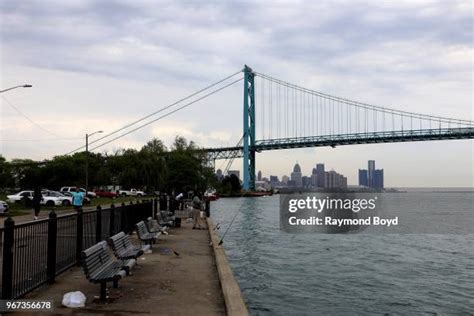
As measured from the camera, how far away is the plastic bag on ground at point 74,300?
8.26m

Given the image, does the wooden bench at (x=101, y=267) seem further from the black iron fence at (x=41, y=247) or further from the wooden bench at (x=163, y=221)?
the wooden bench at (x=163, y=221)

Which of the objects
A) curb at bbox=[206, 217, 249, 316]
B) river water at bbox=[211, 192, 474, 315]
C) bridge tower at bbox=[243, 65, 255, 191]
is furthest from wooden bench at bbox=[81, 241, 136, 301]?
bridge tower at bbox=[243, 65, 255, 191]

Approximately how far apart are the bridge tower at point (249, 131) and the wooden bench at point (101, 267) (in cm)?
10224

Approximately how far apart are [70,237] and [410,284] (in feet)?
Answer: 34.9

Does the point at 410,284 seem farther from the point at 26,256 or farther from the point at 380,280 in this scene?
the point at 26,256

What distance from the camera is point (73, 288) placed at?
9.54m

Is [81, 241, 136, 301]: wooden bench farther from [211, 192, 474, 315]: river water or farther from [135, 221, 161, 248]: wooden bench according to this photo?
[135, 221, 161, 248]: wooden bench

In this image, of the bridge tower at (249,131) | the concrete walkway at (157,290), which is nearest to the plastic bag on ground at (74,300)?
the concrete walkway at (157,290)

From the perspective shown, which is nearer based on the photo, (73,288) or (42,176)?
(73,288)

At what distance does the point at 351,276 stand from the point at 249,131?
99808 millimetres

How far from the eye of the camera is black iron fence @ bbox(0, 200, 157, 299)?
771 centimetres

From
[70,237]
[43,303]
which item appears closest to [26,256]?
[43,303]

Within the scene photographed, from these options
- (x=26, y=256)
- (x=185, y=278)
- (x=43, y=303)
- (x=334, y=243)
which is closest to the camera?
(x=43, y=303)

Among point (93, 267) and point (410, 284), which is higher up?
point (93, 267)
